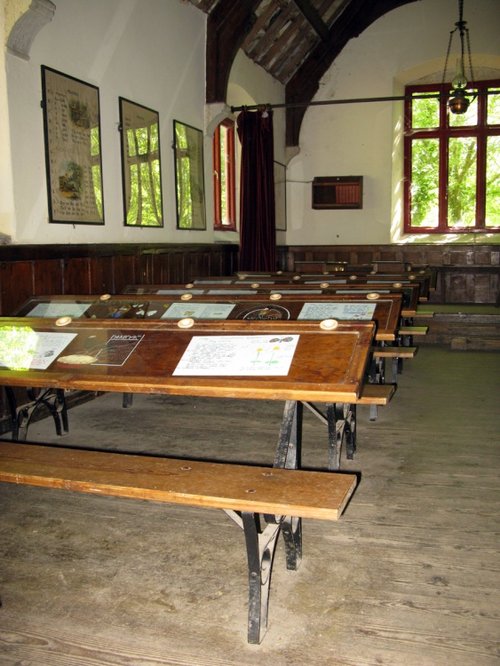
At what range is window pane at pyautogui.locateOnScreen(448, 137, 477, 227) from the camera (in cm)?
961

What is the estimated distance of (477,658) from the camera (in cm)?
168

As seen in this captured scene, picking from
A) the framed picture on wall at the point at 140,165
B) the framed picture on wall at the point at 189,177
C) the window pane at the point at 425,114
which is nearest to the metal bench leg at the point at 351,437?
the framed picture on wall at the point at 140,165

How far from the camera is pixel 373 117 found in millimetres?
9609

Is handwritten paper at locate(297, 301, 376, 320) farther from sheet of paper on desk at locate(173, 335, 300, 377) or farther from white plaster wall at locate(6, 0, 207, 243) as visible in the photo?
white plaster wall at locate(6, 0, 207, 243)

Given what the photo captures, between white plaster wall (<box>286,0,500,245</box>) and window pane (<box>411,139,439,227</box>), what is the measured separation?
26cm

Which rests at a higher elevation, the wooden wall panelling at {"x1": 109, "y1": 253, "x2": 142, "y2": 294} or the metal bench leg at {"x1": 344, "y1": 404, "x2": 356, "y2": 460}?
the wooden wall panelling at {"x1": 109, "y1": 253, "x2": 142, "y2": 294}

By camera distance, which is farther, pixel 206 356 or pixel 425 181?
pixel 425 181

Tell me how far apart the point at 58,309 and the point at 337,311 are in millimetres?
1648

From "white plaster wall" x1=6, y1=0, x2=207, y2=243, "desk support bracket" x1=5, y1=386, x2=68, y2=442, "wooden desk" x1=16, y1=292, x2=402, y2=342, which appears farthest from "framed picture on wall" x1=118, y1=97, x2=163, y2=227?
"desk support bracket" x1=5, y1=386, x2=68, y2=442

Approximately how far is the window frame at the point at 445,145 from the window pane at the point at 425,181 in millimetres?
57

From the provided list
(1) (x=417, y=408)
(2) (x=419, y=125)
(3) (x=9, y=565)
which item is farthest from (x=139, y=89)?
(2) (x=419, y=125)

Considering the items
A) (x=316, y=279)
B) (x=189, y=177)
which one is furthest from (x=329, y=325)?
(x=189, y=177)

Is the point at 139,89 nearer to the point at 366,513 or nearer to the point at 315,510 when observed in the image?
the point at 366,513

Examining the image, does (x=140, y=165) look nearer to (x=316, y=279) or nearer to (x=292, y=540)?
(x=316, y=279)
